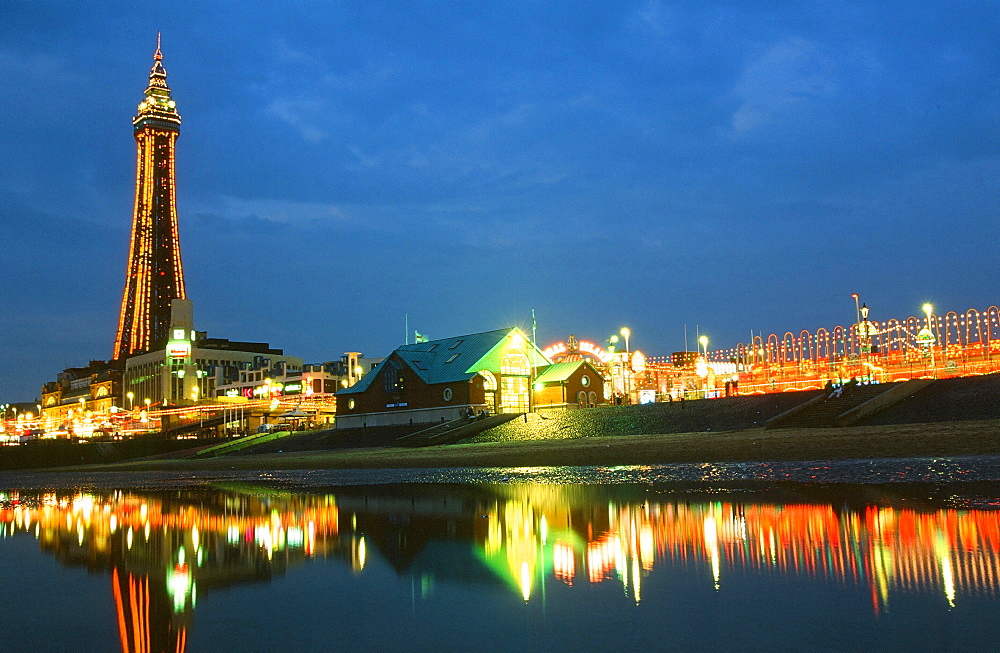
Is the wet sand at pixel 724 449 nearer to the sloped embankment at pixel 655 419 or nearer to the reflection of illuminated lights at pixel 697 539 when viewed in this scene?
the sloped embankment at pixel 655 419

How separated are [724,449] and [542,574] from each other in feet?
75.9

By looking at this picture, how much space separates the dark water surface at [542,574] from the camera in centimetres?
732

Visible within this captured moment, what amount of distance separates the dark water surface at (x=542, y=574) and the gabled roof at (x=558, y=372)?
4980 centimetres

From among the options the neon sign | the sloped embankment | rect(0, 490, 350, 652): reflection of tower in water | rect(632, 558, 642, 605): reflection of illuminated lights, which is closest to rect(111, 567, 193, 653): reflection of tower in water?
rect(0, 490, 350, 652): reflection of tower in water

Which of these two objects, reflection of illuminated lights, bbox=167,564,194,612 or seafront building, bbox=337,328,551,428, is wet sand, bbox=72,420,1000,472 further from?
reflection of illuminated lights, bbox=167,564,194,612

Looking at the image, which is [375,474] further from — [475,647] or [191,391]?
[191,391]

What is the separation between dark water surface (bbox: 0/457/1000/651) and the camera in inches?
288

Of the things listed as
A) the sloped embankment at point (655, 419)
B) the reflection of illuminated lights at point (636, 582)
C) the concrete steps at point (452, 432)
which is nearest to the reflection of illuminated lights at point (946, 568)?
the reflection of illuminated lights at point (636, 582)

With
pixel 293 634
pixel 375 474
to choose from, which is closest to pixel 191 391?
pixel 375 474

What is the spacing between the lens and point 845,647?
6.48 meters

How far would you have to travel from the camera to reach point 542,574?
397 inches

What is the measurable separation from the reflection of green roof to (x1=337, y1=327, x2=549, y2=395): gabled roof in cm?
258

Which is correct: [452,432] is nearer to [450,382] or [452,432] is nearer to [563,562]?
[450,382]

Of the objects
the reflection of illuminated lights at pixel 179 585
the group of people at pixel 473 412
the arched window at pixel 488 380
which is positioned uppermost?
the arched window at pixel 488 380
